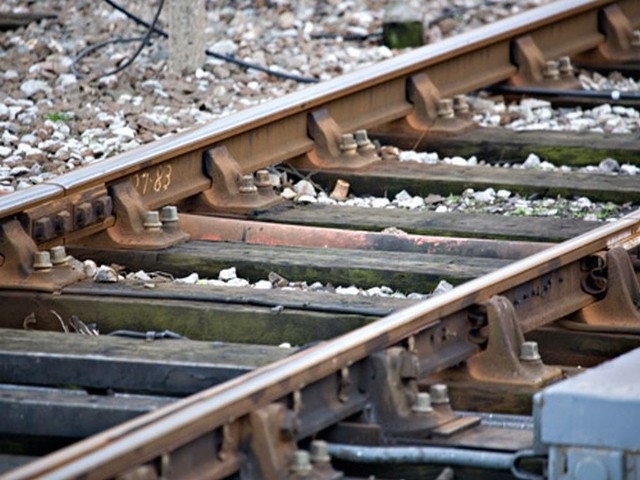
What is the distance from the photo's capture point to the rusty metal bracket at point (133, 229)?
5.56 m

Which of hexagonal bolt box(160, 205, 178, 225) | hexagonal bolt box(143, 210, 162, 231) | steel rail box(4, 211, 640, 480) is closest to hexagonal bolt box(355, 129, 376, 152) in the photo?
hexagonal bolt box(160, 205, 178, 225)

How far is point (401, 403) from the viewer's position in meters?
4.00

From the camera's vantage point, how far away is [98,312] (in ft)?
15.8

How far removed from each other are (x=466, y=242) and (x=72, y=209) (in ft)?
4.24

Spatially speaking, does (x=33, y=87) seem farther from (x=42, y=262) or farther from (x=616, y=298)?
(x=616, y=298)

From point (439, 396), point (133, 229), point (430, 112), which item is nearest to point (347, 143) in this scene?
point (430, 112)

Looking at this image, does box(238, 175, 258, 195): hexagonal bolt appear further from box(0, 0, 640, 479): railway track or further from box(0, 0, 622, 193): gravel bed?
box(0, 0, 622, 193): gravel bed

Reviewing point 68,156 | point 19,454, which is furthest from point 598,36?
point 19,454

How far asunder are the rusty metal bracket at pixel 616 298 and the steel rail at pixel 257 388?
169 mm

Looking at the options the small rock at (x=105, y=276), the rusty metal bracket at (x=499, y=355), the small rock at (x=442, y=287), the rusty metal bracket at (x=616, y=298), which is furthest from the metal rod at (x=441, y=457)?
the small rock at (x=105, y=276)

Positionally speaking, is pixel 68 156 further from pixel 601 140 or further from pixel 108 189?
pixel 601 140

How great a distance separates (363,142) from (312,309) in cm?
240

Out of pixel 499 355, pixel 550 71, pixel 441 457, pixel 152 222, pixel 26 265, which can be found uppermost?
pixel 550 71

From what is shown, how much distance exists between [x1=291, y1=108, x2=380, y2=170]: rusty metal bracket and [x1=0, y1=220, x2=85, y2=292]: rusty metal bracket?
191cm
